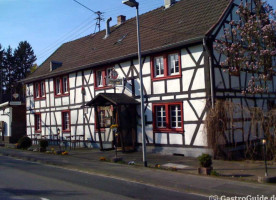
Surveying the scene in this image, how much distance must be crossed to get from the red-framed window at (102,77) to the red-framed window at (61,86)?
3341 mm

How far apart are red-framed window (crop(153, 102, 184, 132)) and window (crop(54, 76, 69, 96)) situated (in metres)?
8.68

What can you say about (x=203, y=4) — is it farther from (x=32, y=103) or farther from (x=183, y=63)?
(x=32, y=103)

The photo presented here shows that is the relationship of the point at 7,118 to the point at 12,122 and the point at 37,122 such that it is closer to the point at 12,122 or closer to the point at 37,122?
the point at 12,122

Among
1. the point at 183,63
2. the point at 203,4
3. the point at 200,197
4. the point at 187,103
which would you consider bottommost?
the point at 200,197

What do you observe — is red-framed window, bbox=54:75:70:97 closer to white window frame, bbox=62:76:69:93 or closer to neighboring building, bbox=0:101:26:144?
white window frame, bbox=62:76:69:93

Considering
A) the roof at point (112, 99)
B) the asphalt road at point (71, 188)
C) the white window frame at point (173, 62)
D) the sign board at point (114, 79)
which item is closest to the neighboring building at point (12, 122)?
the roof at point (112, 99)

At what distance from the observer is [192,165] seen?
43.7 ft

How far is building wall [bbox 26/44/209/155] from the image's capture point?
599 inches

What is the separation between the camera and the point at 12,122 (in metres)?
29.4

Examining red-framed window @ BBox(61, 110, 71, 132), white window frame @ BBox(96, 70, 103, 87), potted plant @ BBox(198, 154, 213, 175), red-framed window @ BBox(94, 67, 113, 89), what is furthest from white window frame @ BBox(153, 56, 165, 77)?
red-framed window @ BBox(61, 110, 71, 132)

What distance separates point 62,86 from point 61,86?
96 millimetres

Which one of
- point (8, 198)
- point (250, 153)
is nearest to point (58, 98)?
point (250, 153)

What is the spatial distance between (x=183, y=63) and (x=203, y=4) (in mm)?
4204

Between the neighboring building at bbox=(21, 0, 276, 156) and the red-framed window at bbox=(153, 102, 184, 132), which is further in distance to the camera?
the red-framed window at bbox=(153, 102, 184, 132)
